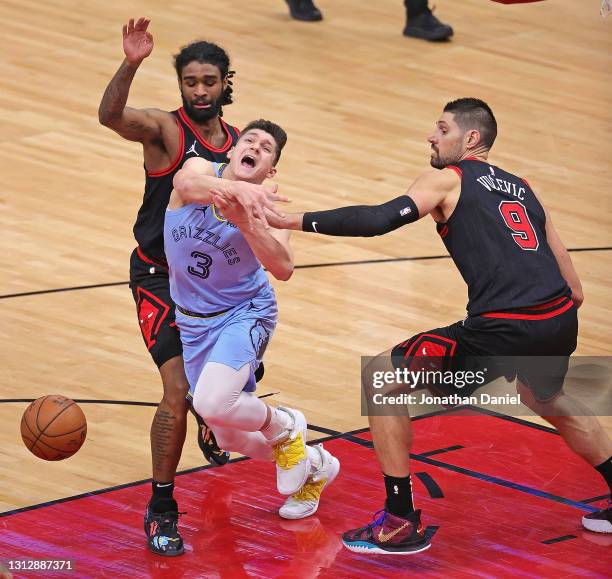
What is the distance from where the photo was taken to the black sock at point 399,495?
6867 millimetres

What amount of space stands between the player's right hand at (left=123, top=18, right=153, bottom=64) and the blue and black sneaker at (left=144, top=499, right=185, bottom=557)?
7.37 ft

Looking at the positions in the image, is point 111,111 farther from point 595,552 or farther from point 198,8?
point 198,8

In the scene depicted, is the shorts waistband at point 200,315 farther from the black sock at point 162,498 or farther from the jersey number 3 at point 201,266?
the black sock at point 162,498

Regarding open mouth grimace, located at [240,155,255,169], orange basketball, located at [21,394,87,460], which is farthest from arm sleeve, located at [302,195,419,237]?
orange basketball, located at [21,394,87,460]

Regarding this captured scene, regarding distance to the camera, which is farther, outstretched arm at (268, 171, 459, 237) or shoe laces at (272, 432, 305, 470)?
shoe laces at (272, 432, 305, 470)

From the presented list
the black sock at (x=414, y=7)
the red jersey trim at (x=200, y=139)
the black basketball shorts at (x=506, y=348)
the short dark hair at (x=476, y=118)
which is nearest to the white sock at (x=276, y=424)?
the black basketball shorts at (x=506, y=348)

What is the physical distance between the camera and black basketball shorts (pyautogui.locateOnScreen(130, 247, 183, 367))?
7148mm

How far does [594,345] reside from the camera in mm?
9633

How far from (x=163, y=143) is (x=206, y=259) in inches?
32.8

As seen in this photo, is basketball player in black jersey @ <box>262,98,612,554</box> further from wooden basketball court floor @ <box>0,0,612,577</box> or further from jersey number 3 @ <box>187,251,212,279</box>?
jersey number 3 @ <box>187,251,212,279</box>

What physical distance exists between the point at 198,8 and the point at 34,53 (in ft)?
8.28

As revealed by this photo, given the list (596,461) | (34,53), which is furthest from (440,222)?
(34,53)

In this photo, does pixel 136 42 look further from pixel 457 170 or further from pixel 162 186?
pixel 457 170

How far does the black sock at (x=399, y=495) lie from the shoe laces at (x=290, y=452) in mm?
557
